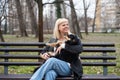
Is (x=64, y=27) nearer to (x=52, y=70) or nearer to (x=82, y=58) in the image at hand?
(x=52, y=70)

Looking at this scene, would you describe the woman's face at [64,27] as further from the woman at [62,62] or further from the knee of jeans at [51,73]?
the knee of jeans at [51,73]

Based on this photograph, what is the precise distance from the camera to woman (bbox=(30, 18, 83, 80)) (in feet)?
18.8

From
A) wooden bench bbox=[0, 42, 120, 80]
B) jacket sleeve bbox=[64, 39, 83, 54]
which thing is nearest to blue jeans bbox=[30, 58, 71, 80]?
jacket sleeve bbox=[64, 39, 83, 54]

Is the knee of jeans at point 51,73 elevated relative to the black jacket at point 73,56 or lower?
lower

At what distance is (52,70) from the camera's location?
5.79 m

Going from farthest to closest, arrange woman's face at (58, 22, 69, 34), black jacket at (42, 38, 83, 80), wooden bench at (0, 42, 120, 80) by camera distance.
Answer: wooden bench at (0, 42, 120, 80) < woman's face at (58, 22, 69, 34) < black jacket at (42, 38, 83, 80)

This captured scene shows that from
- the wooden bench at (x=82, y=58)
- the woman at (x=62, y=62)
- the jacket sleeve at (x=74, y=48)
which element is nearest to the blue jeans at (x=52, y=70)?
the woman at (x=62, y=62)

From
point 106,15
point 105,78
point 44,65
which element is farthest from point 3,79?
point 106,15

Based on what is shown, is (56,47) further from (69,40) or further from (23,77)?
(23,77)

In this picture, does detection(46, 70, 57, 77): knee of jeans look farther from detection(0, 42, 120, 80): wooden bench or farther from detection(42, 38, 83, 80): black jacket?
detection(0, 42, 120, 80): wooden bench

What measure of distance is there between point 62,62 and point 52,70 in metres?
0.21

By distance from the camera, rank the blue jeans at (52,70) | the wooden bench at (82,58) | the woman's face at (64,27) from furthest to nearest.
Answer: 1. the wooden bench at (82,58)
2. the woman's face at (64,27)
3. the blue jeans at (52,70)

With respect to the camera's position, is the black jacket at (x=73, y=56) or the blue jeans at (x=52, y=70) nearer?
the blue jeans at (x=52, y=70)

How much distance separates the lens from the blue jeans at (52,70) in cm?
569
